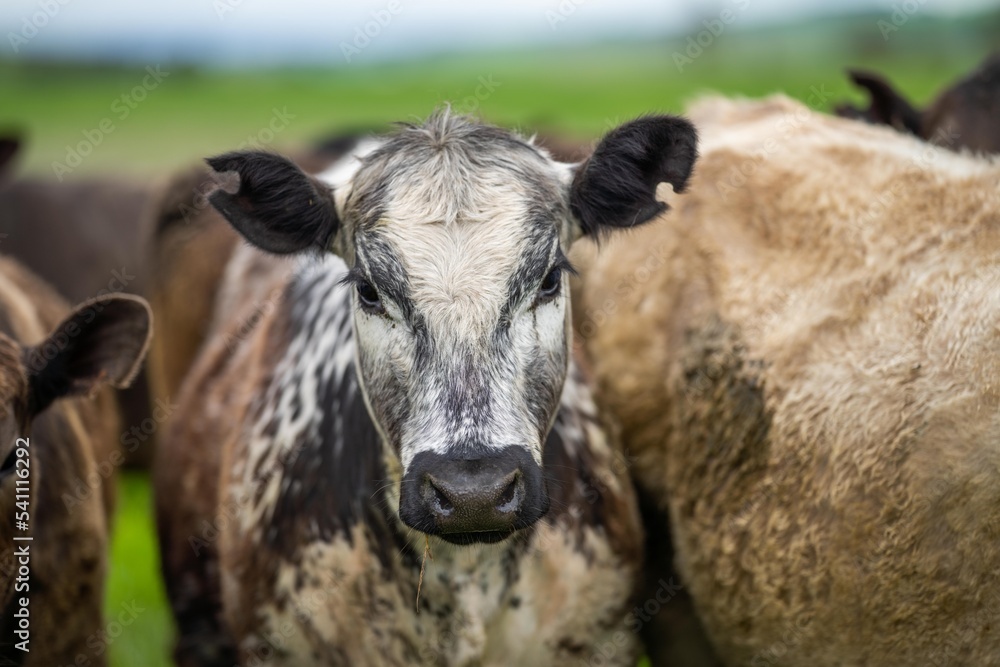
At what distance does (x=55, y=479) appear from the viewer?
501cm

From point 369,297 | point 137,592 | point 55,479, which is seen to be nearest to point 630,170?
point 369,297

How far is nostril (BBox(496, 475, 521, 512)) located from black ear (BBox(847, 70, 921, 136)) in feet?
15.8

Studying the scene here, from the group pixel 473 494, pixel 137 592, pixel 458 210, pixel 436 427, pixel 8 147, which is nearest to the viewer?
pixel 473 494

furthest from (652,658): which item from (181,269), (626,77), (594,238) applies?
(626,77)

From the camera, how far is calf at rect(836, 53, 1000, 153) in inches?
265

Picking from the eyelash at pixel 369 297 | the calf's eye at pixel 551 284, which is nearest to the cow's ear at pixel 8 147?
the eyelash at pixel 369 297

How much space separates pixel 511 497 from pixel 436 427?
13.2 inches

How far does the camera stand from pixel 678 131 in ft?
13.9

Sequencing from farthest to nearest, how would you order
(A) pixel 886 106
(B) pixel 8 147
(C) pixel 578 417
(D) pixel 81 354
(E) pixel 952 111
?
(B) pixel 8 147, (A) pixel 886 106, (E) pixel 952 111, (C) pixel 578 417, (D) pixel 81 354

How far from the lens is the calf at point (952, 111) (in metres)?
6.72

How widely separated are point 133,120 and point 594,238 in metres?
37.4

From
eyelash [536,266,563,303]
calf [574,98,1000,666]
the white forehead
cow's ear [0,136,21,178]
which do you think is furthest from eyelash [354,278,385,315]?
cow's ear [0,136,21,178]

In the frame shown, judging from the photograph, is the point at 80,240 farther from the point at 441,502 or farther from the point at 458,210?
the point at 441,502

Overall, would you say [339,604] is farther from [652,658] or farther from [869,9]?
[869,9]
